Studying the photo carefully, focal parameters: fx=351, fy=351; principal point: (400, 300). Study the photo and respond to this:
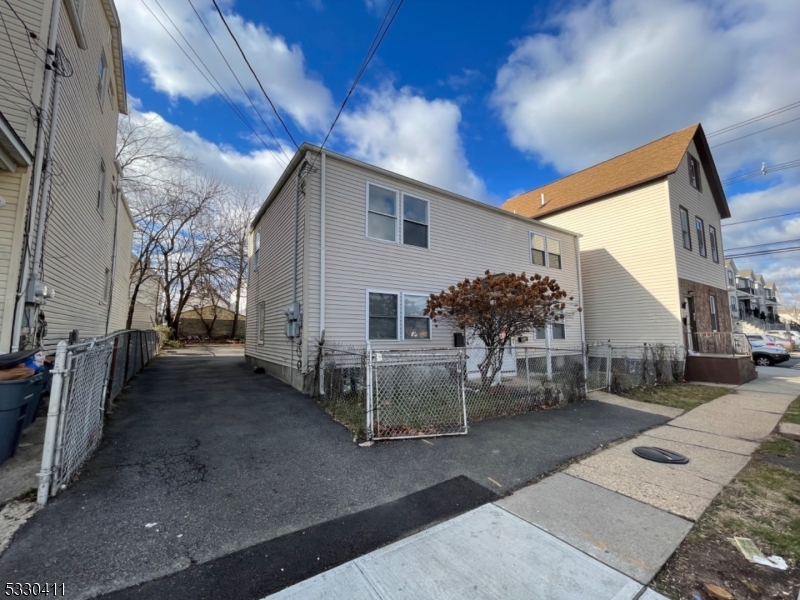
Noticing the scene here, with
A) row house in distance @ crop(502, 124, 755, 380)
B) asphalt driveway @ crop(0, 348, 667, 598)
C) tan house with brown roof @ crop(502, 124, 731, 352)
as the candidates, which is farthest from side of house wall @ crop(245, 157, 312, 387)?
tan house with brown roof @ crop(502, 124, 731, 352)

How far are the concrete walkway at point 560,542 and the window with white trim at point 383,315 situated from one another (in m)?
5.50

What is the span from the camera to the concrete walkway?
7.10 ft

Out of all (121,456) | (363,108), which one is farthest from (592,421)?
(363,108)

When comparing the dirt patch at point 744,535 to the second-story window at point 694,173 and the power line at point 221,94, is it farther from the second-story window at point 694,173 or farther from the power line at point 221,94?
the second-story window at point 694,173

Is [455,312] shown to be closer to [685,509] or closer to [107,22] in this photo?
[685,509]

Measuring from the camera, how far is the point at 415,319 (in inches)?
377

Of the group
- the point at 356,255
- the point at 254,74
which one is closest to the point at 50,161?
the point at 254,74

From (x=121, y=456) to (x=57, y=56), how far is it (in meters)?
6.42

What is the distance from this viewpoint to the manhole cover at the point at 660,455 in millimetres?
4383

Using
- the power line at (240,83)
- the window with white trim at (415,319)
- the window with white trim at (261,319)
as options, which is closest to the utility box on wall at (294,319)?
the window with white trim at (415,319)

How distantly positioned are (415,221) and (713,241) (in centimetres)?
1693

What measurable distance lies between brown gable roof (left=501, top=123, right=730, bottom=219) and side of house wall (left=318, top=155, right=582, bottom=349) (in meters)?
6.24

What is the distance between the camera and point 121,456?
13.3 feet

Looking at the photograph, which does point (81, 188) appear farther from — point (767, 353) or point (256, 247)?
point (767, 353)
